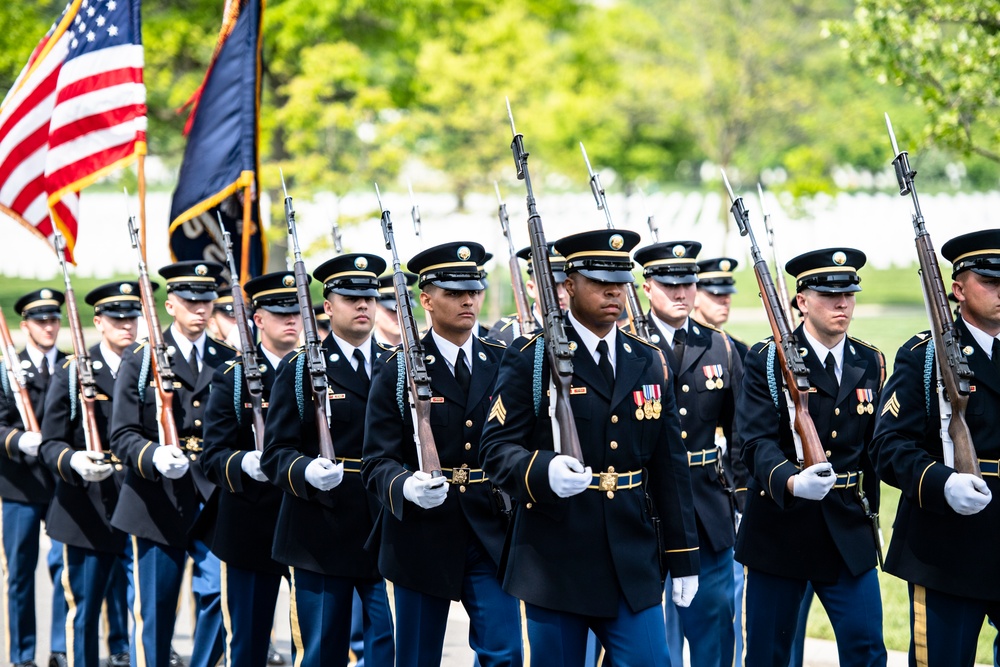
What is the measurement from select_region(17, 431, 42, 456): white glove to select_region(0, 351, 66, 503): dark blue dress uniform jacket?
93 mm

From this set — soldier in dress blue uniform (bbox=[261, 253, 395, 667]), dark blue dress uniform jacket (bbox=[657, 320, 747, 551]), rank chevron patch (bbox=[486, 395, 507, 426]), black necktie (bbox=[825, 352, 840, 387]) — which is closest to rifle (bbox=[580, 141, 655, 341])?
dark blue dress uniform jacket (bbox=[657, 320, 747, 551])

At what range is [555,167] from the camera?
3416 cm

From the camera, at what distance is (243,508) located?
6695 mm

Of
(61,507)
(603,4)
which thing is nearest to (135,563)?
(61,507)

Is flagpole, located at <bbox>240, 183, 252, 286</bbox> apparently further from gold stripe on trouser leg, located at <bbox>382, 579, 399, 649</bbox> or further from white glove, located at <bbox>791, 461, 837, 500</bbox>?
white glove, located at <bbox>791, 461, 837, 500</bbox>

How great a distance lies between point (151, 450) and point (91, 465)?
2.26 ft

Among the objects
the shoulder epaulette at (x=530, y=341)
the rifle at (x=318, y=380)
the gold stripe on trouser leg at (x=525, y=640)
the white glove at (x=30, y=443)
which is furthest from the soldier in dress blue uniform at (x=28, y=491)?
the shoulder epaulette at (x=530, y=341)

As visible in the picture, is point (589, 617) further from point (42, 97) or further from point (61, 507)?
point (42, 97)

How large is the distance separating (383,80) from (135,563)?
21.3 m

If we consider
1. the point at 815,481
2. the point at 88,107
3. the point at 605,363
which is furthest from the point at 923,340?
the point at 88,107

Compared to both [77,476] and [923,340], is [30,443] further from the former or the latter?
[923,340]

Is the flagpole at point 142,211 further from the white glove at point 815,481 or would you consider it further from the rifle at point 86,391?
the white glove at point 815,481

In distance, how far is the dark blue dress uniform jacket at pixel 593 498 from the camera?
16.3 ft

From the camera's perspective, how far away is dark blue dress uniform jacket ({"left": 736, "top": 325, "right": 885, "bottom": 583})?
5824 mm
